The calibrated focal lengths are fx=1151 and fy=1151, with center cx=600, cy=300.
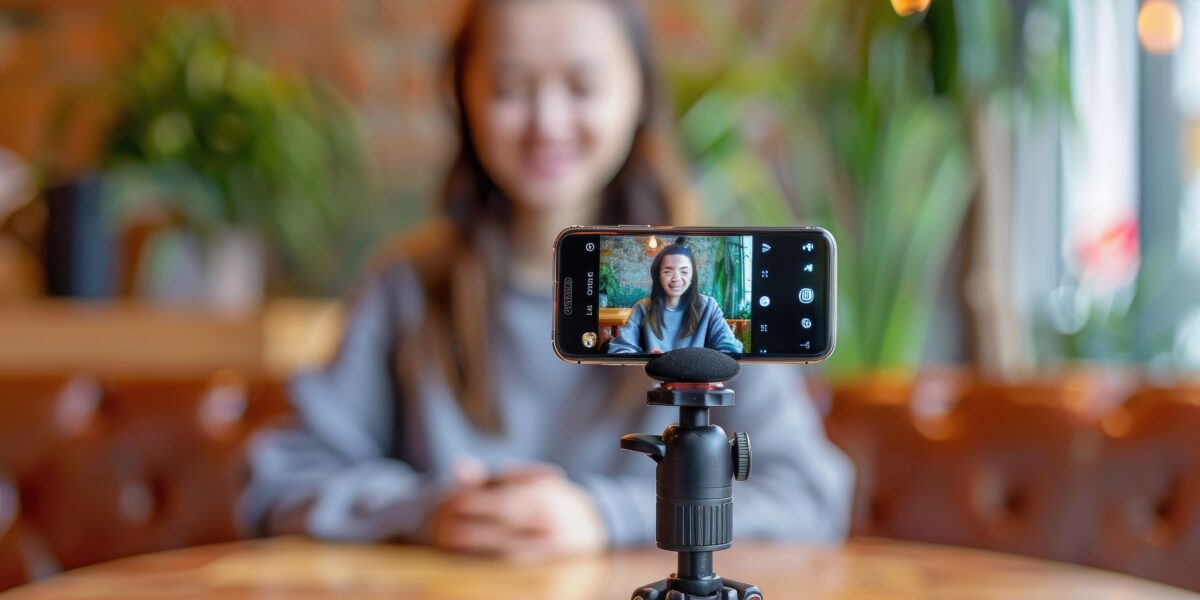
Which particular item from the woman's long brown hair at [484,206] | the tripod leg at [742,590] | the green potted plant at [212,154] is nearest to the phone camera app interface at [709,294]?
the tripod leg at [742,590]

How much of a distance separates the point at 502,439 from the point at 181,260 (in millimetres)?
1424

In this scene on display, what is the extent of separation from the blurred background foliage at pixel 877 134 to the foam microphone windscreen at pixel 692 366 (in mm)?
1271

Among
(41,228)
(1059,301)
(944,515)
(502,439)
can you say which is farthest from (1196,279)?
(41,228)

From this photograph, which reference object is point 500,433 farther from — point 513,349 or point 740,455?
point 740,455

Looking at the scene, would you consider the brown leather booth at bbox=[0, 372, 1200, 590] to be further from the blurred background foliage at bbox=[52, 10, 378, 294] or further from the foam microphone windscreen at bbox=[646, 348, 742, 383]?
the blurred background foliage at bbox=[52, 10, 378, 294]

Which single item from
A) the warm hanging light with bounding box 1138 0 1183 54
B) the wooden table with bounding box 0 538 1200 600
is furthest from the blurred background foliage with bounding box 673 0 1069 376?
the wooden table with bounding box 0 538 1200 600

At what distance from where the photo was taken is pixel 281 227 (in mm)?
2547

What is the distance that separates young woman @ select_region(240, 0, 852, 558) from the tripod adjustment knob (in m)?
0.38

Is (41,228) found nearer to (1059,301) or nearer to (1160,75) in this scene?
(1059,301)

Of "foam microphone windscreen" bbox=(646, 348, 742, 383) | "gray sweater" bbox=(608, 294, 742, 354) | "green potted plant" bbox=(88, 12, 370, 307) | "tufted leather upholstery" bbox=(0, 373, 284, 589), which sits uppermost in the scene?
"green potted plant" bbox=(88, 12, 370, 307)

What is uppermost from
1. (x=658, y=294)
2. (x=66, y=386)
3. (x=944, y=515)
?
(x=658, y=294)

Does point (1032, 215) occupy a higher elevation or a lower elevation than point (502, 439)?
higher

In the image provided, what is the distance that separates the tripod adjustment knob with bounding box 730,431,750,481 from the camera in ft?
1.98

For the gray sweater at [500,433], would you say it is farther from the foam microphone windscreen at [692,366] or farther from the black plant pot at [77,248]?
the black plant pot at [77,248]
